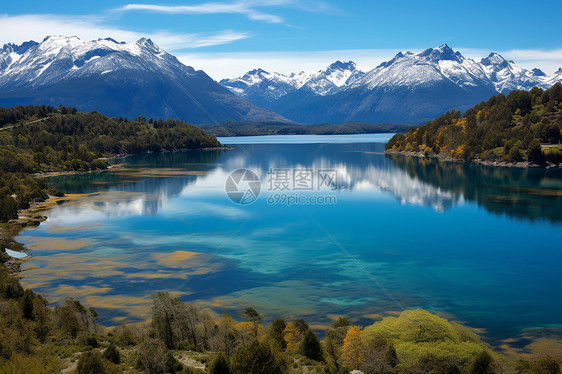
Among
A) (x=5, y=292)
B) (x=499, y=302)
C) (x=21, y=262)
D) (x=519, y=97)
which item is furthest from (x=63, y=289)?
(x=519, y=97)

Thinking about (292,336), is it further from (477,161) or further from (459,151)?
(459,151)

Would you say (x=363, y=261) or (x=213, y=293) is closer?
(x=213, y=293)

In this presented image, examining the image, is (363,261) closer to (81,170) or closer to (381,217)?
(381,217)

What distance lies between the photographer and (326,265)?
118ft

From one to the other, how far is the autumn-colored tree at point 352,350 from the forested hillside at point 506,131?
98937 mm

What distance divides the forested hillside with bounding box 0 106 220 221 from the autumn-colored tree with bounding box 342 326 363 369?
46.1m

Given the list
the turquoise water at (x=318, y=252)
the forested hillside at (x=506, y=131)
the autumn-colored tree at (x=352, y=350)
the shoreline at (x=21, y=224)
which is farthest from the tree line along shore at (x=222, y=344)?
the forested hillside at (x=506, y=131)

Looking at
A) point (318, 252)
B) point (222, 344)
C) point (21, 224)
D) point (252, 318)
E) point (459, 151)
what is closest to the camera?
point (222, 344)

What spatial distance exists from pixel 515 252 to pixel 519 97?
102m

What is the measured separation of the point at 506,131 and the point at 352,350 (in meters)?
112

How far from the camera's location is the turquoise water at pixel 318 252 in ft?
93.9

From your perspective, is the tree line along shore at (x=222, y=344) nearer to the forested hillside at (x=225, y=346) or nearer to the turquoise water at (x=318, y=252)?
the forested hillside at (x=225, y=346)

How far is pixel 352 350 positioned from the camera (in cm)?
1911

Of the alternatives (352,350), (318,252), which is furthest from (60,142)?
(352,350)
